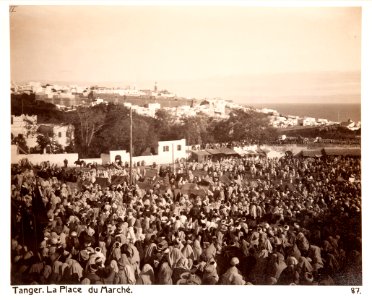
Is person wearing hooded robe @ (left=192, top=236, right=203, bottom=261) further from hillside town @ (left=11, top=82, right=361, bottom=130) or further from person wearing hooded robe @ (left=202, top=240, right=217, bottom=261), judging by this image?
hillside town @ (left=11, top=82, right=361, bottom=130)

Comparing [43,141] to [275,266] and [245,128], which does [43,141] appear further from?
[275,266]

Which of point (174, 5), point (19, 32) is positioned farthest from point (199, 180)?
point (19, 32)

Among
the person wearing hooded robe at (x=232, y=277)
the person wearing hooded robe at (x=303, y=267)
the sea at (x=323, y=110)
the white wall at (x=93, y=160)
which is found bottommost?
the person wearing hooded robe at (x=232, y=277)

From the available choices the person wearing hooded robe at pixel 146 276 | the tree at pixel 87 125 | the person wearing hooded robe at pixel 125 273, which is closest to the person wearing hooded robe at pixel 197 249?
the person wearing hooded robe at pixel 146 276

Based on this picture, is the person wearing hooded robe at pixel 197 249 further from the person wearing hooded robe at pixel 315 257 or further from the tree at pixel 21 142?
the tree at pixel 21 142

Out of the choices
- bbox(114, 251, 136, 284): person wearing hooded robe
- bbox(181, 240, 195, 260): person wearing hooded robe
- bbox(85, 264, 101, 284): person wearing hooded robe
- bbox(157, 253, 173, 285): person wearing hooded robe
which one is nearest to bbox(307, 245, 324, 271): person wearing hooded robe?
bbox(181, 240, 195, 260): person wearing hooded robe

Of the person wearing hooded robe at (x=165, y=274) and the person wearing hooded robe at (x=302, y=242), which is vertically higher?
the person wearing hooded robe at (x=302, y=242)

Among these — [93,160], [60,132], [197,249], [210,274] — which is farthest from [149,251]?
[60,132]
